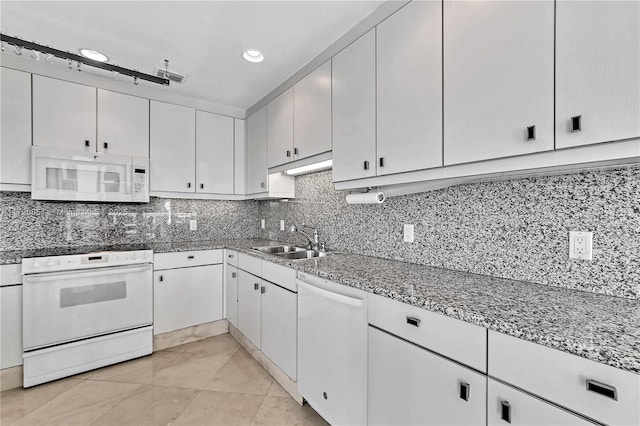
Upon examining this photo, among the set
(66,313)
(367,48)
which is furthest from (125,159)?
(367,48)

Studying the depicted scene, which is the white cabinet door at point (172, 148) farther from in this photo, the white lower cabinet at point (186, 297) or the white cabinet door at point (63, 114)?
the white lower cabinet at point (186, 297)

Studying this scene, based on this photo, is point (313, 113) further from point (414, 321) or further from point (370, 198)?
point (414, 321)

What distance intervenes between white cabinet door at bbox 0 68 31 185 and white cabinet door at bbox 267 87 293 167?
74.6 inches

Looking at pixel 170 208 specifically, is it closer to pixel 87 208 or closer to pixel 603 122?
pixel 87 208

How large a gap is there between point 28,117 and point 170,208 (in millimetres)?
1329

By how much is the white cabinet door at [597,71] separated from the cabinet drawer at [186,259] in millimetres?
2773

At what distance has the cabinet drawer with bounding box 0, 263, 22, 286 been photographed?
2054mm

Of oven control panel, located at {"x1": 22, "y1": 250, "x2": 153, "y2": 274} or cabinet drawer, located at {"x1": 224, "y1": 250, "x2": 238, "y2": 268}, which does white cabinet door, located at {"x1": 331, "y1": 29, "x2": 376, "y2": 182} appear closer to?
cabinet drawer, located at {"x1": 224, "y1": 250, "x2": 238, "y2": 268}

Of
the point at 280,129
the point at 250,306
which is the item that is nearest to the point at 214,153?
the point at 280,129

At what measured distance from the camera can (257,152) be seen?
3.09 metres

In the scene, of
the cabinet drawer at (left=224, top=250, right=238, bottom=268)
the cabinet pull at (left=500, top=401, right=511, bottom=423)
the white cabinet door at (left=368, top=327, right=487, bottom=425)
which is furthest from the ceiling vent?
the cabinet pull at (left=500, top=401, right=511, bottom=423)

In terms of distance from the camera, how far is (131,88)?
271cm

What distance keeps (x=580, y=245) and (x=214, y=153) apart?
311 centimetres

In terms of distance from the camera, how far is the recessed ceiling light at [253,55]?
2156 millimetres
